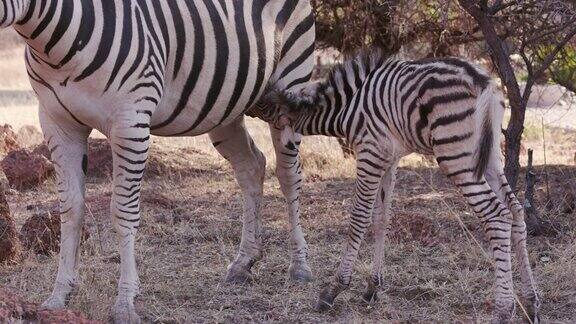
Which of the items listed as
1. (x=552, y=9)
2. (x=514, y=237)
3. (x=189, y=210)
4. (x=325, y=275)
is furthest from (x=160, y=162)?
(x=514, y=237)

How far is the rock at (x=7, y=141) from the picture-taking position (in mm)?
11920

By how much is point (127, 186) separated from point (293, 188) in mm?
1896

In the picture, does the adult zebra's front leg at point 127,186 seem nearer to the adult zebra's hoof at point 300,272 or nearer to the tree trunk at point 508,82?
the adult zebra's hoof at point 300,272

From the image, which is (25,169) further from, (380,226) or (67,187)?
(380,226)

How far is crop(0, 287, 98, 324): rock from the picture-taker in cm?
445

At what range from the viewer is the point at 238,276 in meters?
7.07

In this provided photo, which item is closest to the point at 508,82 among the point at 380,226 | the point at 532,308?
the point at 380,226

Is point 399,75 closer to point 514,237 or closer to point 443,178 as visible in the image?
point 514,237

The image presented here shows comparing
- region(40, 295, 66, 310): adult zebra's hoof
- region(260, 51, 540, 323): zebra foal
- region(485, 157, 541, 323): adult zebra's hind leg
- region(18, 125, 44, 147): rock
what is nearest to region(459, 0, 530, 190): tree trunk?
region(260, 51, 540, 323): zebra foal

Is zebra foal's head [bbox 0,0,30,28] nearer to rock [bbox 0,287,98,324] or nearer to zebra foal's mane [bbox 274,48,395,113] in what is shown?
rock [bbox 0,287,98,324]

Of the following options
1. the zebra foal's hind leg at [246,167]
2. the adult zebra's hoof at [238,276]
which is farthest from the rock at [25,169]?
the adult zebra's hoof at [238,276]

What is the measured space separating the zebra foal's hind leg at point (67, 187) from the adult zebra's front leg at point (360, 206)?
1.67 meters

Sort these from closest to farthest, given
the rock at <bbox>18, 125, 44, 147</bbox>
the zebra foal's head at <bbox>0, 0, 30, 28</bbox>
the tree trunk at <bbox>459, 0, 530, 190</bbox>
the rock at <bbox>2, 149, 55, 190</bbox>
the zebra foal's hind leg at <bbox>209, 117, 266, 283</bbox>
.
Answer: the zebra foal's head at <bbox>0, 0, 30, 28</bbox>
the zebra foal's hind leg at <bbox>209, 117, 266, 283</bbox>
the tree trunk at <bbox>459, 0, 530, 190</bbox>
the rock at <bbox>2, 149, 55, 190</bbox>
the rock at <bbox>18, 125, 44, 147</bbox>

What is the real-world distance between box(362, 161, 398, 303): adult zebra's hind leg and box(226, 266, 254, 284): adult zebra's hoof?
1.10 m
